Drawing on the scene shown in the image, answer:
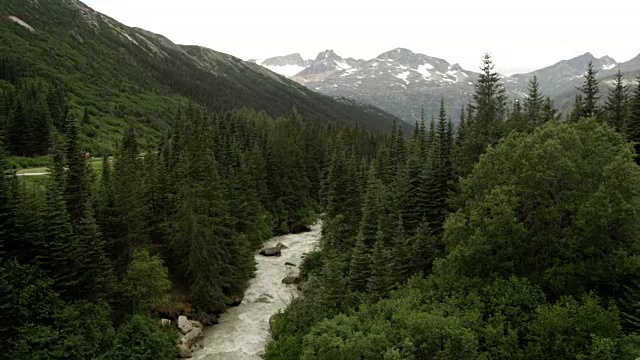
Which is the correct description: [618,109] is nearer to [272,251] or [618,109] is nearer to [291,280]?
[291,280]

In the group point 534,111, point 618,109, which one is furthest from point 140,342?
point 618,109

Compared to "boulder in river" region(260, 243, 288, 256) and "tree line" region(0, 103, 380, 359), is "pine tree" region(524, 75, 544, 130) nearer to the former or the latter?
"tree line" region(0, 103, 380, 359)

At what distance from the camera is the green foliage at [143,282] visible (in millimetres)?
41562

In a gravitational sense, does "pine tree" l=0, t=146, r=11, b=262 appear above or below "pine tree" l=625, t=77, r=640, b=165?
below

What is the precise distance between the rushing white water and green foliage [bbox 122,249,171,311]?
707 cm

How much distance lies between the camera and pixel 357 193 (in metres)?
69.1

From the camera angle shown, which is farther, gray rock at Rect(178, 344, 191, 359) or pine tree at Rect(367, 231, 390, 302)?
gray rock at Rect(178, 344, 191, 359)

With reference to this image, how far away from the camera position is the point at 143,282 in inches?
1642

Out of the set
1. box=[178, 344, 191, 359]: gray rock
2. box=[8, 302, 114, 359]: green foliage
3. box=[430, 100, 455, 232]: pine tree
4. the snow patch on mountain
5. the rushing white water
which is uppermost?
the snow patch on mountain

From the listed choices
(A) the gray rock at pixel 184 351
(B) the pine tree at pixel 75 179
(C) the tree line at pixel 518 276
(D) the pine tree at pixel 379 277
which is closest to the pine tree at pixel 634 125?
(C) the tree line at pixel 518 276

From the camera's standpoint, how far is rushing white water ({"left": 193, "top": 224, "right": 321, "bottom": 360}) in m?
41.9

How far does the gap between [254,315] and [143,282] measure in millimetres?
13961

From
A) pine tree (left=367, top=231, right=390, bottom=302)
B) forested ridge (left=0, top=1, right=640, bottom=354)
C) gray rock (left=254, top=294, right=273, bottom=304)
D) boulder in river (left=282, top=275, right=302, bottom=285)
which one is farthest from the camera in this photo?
boulder in river (left=282, top=275, right=302, bottom=285)

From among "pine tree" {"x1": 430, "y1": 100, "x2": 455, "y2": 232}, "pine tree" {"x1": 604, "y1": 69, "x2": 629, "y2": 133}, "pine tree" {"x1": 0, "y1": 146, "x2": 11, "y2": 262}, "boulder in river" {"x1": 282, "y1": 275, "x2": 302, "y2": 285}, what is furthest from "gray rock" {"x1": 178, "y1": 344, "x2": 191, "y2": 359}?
"pine tree" {"x1": 604, "y1": 69, "x2": 629, "y2": 133}
